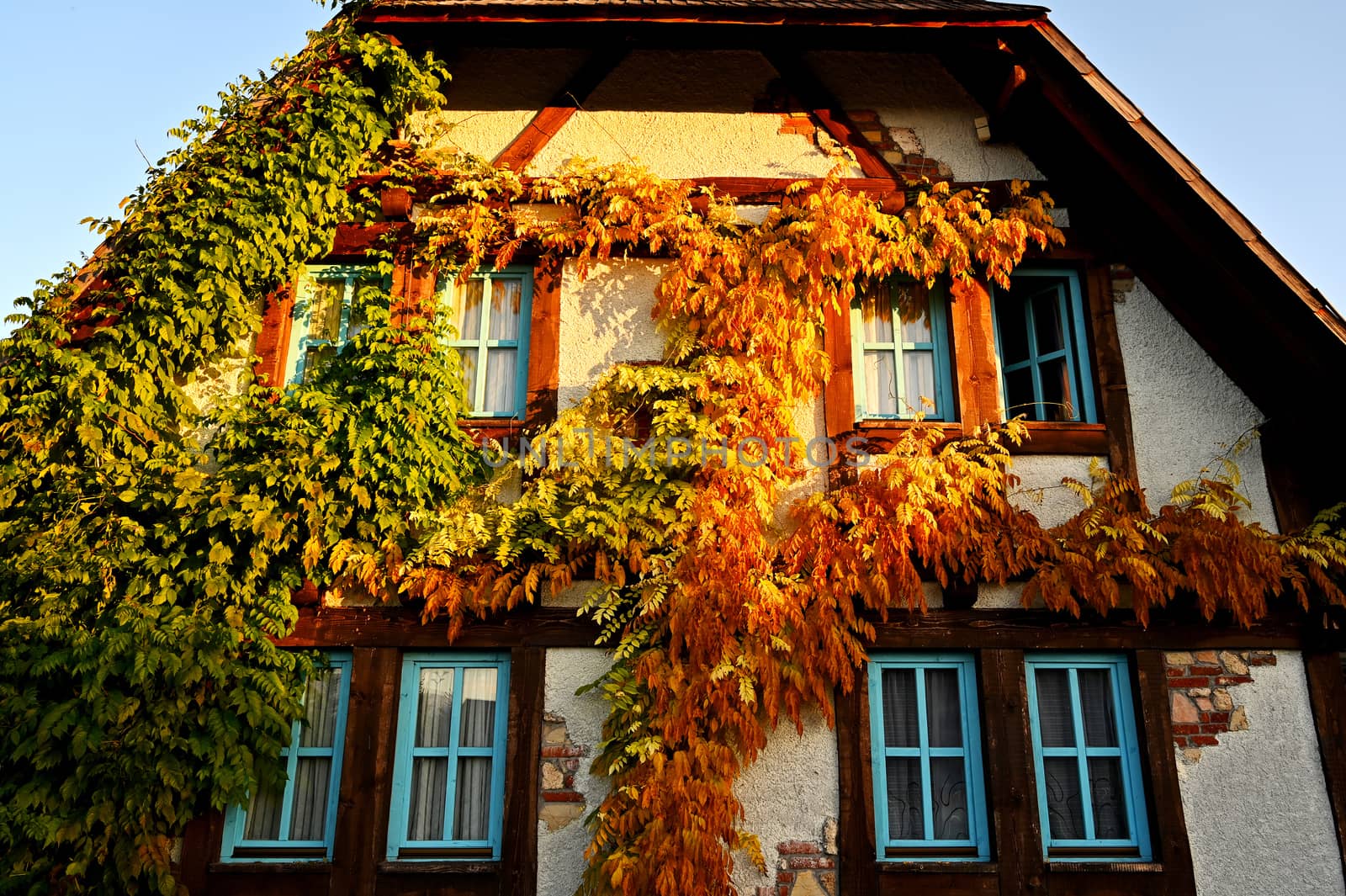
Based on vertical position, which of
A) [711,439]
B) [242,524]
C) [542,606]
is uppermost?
[711,439]

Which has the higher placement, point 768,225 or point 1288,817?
point 768,225

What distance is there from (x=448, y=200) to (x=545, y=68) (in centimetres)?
140

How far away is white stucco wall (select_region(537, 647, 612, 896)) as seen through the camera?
5.55m

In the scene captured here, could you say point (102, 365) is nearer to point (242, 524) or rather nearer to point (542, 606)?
point (242, 524)

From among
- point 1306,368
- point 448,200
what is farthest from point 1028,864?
point 448,200

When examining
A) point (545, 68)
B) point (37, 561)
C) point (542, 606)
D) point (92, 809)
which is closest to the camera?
point (92, 809)

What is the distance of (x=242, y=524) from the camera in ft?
18.6

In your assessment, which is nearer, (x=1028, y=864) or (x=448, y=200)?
(x=1028, y=864)

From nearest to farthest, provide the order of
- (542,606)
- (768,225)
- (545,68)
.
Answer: (542,606)
(768,225)
(545,68)

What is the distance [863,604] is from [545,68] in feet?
15.2

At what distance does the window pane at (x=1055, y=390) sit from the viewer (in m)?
6.78

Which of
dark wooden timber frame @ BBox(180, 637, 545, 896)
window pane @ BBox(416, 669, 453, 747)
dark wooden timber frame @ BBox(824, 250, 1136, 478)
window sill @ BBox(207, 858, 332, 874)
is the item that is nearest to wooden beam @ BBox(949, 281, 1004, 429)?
dark wooden timber frame @ BBox(824, 250, 1136, 478)

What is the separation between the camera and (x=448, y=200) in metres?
6.95

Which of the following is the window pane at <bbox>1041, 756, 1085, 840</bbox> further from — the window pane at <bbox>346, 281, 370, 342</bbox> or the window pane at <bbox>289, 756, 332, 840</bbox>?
the window pane at <bbox>346, 281, 370, 342</bbox>
